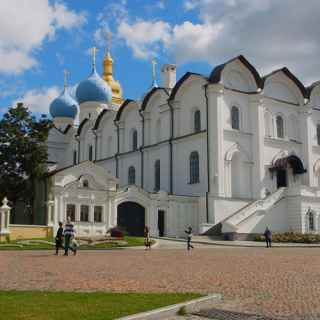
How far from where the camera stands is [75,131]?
5853 cm

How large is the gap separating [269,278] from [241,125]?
99.5 feet

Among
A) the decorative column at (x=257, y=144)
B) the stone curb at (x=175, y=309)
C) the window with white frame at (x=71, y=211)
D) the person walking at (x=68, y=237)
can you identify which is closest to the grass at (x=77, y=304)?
the stone curb at (x=175, y=309)

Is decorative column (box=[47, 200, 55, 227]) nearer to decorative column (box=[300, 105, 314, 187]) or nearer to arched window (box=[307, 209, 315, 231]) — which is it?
arched window (box=[307, 209, 315, 231])

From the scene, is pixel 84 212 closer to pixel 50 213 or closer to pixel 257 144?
pixel 50 213

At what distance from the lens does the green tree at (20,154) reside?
39.2 m

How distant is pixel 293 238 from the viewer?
118 ft

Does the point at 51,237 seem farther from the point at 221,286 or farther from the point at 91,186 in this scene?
the point at 221,286

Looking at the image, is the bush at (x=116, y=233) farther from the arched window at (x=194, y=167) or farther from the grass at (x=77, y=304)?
the grass at (x=77, y=304)

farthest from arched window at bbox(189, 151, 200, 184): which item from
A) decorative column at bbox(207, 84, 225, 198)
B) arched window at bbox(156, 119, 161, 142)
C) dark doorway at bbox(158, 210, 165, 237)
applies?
arched window at bbox(156, 119, 161, 142)

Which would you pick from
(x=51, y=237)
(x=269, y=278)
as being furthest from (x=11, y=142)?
(x=269, y=278)

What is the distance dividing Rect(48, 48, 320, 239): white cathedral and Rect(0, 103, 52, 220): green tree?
1.76 m

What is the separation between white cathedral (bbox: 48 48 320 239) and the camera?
3809 cm

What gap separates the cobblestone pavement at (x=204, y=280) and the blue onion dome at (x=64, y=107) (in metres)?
47.1

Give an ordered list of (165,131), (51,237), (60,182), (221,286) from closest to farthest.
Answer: (221,286)
(51,237)
(60,182)
(165,131)
